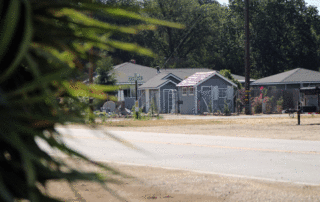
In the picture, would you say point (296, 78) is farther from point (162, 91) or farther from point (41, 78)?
point (41, 78)

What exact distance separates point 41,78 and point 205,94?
38092mm

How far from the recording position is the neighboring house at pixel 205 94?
3903 cm

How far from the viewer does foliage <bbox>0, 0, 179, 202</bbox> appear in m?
1.24

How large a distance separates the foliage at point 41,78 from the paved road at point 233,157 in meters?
5.30

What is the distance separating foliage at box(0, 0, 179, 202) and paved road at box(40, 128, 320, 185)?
530 cm

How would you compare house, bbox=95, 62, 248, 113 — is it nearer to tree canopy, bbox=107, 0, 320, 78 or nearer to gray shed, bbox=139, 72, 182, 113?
gray shed, bbox=139, 72, 182, 113

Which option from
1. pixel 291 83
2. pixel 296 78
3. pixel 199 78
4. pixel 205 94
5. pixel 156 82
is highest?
pixel 296 78

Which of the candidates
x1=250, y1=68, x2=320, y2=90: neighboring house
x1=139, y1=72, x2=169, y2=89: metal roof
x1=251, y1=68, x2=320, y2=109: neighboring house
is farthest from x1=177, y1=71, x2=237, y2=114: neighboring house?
x1=250, y1=68, x2=320, y2=90: neighboring house

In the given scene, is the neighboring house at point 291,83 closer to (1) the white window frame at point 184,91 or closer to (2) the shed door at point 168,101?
(1) the white window frame at point 184,91

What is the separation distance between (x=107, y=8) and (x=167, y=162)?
8745 millimetres

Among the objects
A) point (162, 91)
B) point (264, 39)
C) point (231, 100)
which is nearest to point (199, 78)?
point (231, 100)

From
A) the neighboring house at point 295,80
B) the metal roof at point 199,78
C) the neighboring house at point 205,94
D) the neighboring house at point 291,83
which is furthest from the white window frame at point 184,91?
the neighboring house at point 295,80

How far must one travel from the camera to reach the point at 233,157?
10750 millimetres

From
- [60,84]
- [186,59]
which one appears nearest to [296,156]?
[60,84]
